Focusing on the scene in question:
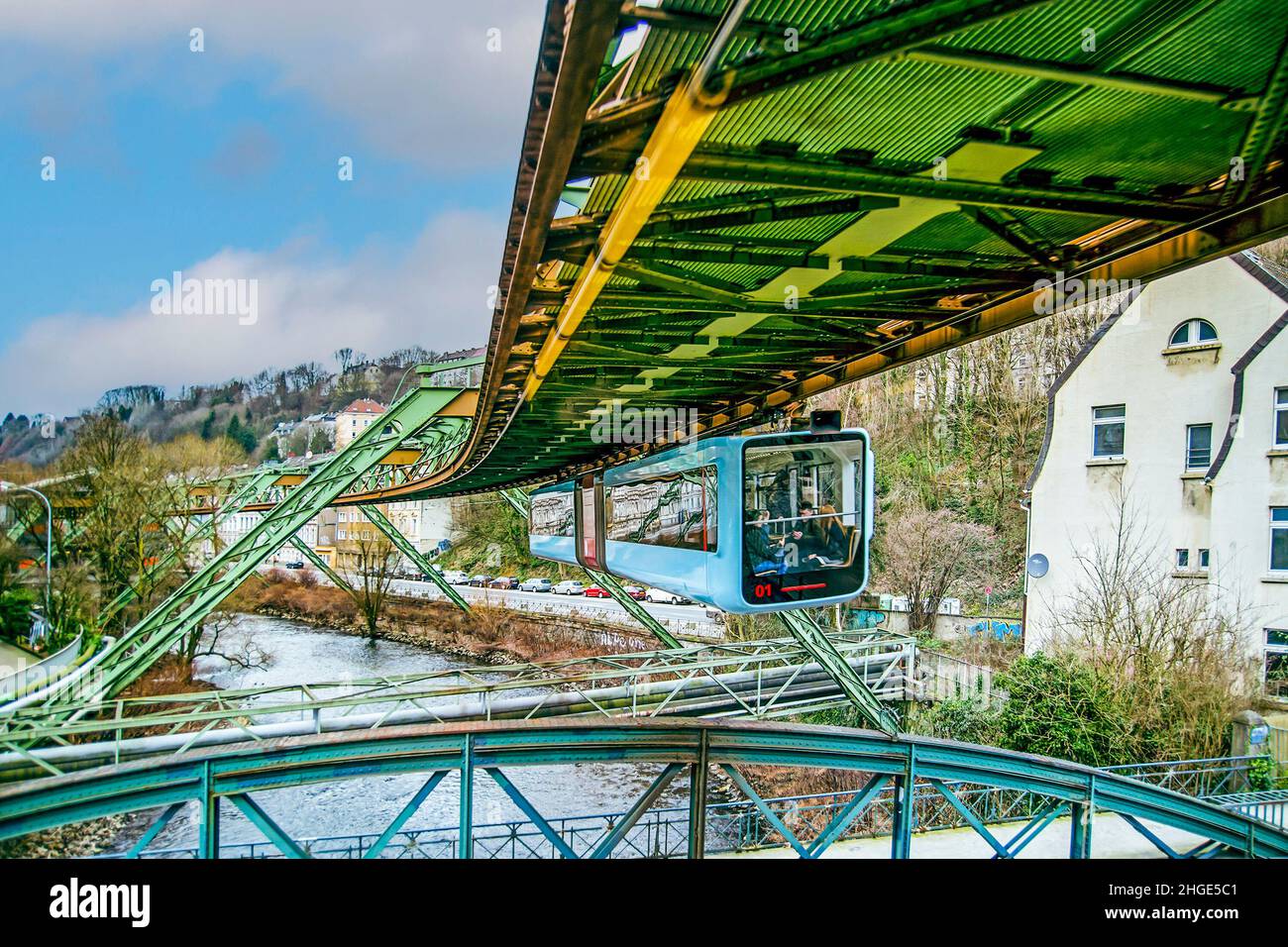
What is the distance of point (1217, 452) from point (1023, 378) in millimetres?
8848

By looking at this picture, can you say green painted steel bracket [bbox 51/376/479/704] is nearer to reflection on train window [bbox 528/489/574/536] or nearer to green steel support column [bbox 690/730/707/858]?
reflection on train window [bbox 528/489/574/536]

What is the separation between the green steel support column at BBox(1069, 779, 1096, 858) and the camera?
6.40 m

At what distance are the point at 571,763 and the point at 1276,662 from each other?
10446 millimetres

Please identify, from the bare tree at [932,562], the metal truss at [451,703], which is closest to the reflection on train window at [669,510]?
the metal truss at [451,703]

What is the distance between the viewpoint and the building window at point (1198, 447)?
37.9 feet

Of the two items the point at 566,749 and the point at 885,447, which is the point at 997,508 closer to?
the point at 885,447

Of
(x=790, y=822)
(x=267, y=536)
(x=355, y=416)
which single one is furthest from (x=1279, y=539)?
(x=355, y=416)

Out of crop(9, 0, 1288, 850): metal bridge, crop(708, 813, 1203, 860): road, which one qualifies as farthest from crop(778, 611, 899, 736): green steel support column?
crop(9, 0, 1288, 850): metal bridge

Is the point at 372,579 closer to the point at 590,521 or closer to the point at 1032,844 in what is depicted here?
the point at 590,521

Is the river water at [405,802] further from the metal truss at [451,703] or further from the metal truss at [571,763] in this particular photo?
the metal truss at [571,763]

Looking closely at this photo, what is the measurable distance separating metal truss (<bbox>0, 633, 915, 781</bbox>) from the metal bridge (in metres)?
4.10

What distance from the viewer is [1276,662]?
35.0 feet
